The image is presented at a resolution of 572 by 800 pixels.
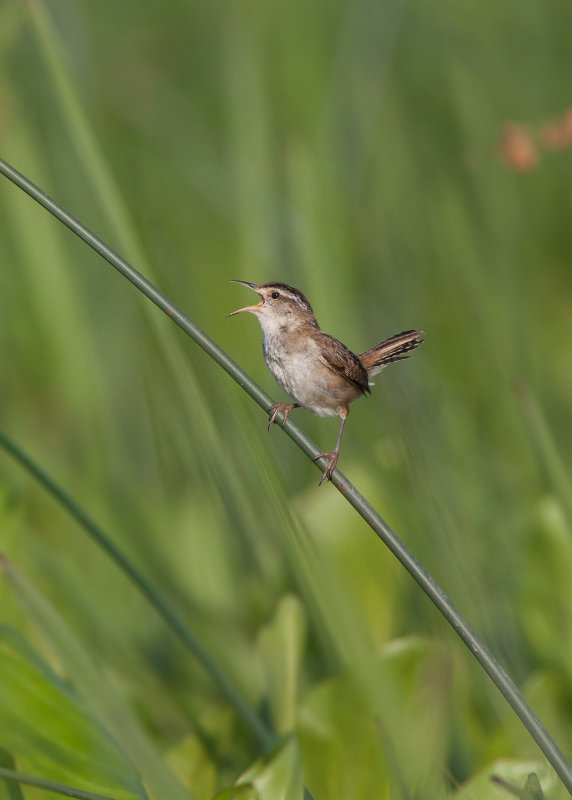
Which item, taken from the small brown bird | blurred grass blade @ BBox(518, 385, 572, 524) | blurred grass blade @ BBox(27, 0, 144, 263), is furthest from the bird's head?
blurred grass blade @ BBox(518, 385, 572, 524)

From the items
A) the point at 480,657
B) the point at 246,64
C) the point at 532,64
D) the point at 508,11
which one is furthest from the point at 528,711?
the point at 508,11

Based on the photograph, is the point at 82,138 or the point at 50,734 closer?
the point at 50,734

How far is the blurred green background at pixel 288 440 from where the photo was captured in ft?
5.88

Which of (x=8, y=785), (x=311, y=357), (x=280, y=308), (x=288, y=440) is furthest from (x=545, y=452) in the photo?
(x=8, y=785)

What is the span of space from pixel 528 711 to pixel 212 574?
5.46ft

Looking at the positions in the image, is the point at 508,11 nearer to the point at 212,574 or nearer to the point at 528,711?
the point at 212,574

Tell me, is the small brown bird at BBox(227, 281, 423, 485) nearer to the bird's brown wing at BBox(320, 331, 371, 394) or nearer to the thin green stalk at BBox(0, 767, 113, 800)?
the bird's brown wing at BBox(320, 331, 371, 394)

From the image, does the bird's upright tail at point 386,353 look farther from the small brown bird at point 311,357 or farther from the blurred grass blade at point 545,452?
the blurred grass blade at point 545,452

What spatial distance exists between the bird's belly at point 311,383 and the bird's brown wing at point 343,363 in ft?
0.05

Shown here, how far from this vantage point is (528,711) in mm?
1345

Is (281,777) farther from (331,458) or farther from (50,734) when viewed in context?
(331,458)

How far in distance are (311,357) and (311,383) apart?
95mm

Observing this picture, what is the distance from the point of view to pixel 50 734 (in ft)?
5.45

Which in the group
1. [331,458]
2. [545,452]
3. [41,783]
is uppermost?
[331,458]
